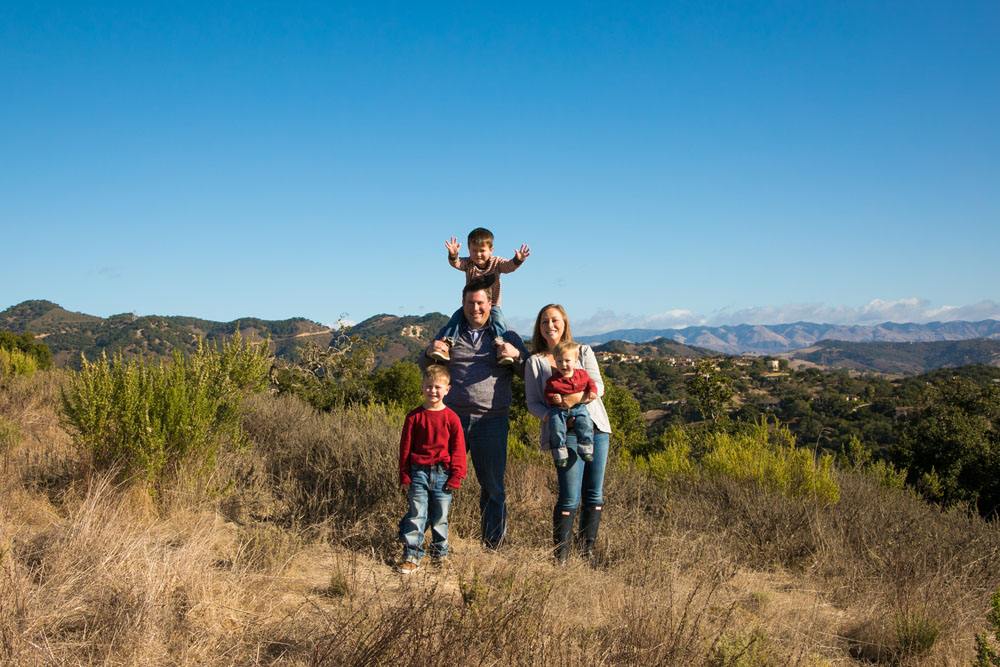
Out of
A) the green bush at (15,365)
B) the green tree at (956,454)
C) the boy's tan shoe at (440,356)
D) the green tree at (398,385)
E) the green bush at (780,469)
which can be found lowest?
the green tree at (956,454)

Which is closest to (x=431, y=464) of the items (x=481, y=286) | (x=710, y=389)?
(x=481, y=286)

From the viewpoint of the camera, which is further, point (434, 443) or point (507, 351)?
point (507, 351)

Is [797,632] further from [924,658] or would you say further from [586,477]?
[586,477]

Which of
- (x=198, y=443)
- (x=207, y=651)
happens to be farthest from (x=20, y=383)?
(x=207, y=651)

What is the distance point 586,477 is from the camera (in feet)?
12.7

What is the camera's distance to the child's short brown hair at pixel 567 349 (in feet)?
12.3

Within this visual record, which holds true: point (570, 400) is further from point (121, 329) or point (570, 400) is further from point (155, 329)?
point (121, 329)

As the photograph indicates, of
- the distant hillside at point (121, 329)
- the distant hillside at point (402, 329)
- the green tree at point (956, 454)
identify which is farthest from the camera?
the distant hillside at point (121, 329)

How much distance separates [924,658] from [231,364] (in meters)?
5.62

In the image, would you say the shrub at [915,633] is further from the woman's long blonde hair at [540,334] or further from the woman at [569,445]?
the woman's long blonde hair at [540,334]

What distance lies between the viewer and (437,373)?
12.1 ft

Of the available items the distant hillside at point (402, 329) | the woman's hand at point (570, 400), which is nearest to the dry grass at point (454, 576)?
the woman's hand at point (570, 400)

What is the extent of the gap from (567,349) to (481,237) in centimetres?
107

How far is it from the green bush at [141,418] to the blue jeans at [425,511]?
2013 mm
